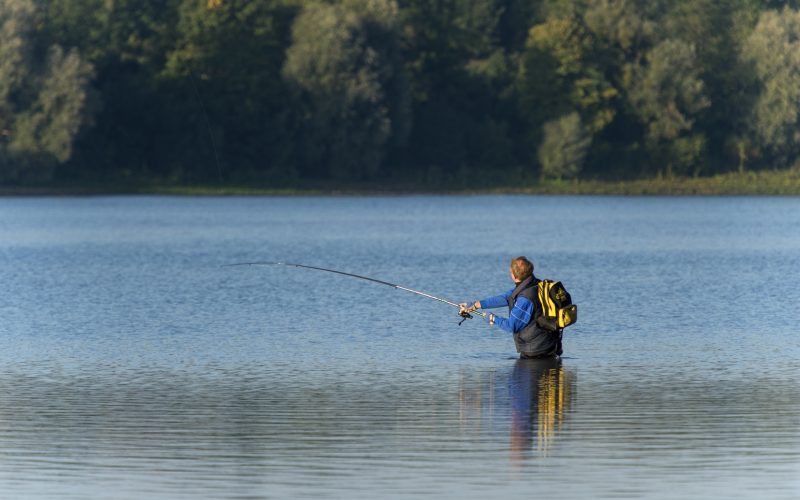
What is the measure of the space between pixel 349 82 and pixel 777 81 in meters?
25.1

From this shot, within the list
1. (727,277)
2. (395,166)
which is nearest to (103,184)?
(395,166)

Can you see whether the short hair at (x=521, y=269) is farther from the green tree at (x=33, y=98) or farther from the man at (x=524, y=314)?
the green tree at (x=33, y=98)

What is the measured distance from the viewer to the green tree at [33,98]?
91.8 m

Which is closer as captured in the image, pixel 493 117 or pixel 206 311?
pixel 206 311

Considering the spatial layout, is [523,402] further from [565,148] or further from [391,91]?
[565,148]

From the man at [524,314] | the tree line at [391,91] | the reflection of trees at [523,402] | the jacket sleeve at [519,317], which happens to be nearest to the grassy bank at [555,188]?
the tree line at [391,91]

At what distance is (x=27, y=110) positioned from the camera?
305 ft

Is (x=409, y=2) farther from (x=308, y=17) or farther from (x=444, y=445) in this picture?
(x=444, y=445)

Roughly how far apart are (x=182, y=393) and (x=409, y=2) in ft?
320

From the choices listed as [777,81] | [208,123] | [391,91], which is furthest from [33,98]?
[777,81]

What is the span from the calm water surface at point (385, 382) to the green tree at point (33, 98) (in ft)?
152

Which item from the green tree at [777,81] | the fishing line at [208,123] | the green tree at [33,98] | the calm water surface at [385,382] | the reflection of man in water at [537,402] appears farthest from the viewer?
the fishing line at [208,123]

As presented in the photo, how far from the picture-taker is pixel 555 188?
108 m

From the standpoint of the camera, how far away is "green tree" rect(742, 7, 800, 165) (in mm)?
102625
